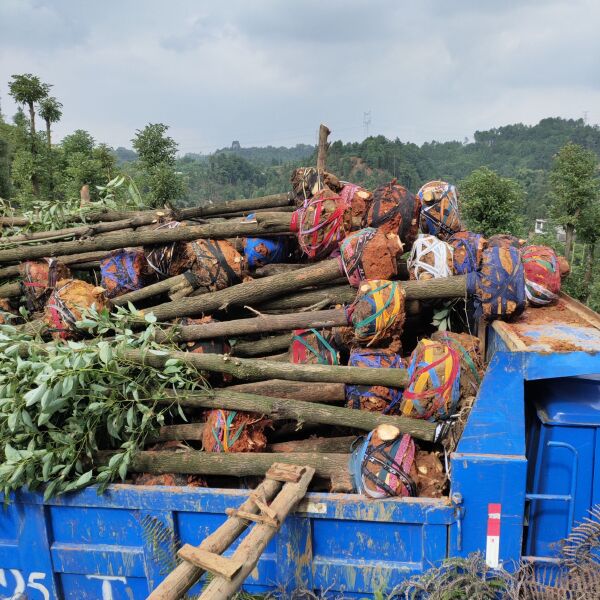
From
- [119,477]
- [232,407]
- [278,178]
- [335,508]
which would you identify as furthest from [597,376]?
[278,178]

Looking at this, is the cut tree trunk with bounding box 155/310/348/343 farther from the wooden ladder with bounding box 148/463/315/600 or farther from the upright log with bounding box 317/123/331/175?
the upright log with bounding box 317/123/331/175

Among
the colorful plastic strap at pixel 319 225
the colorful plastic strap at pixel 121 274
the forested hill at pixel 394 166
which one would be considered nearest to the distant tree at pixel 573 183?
the colorful plastic strap at pixel 319 225

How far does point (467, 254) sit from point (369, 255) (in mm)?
781

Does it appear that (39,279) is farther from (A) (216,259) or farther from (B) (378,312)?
(B) (378,312)

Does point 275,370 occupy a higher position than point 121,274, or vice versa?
point 121,274

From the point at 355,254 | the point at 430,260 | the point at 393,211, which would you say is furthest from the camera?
the point at 393,211

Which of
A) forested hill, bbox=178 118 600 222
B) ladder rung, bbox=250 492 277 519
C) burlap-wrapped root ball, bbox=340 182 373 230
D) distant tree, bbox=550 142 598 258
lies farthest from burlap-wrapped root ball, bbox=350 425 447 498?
forested hill, bbox=178 118 600 222

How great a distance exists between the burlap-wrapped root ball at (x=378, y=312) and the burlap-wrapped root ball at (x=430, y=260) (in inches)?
17.3

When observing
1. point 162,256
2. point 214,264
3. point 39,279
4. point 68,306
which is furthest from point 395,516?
point 39,279

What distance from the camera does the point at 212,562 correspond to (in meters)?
2.23

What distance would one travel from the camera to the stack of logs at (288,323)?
10.8 ft

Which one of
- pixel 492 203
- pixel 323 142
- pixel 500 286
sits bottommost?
pixel 500 286

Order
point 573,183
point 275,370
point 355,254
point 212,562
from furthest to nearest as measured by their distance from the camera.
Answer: point 573,183 → point 355,254 → point 275,370 → point 212,562

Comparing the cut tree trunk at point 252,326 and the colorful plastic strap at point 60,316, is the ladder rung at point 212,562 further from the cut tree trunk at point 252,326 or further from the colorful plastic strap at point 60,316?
the colorful plastic strap at point 60,316
